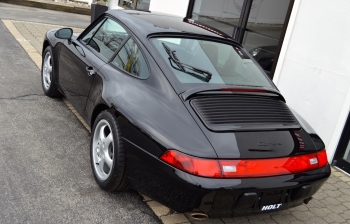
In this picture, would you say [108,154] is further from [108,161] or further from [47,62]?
[47,62]

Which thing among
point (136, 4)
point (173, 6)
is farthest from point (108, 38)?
point (136, 4)

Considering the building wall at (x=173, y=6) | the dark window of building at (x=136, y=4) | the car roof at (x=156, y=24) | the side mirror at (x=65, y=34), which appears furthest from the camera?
the dark window of building at (x=136, y=4)

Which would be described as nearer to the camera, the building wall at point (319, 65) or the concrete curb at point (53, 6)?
the building wall at point (319, 65)

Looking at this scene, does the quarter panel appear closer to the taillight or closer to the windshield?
the taillight

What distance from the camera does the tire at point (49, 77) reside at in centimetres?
513

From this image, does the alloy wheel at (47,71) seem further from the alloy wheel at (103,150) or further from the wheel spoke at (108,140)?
Result: the wheel spoke at (108,140)

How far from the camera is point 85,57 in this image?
419cm

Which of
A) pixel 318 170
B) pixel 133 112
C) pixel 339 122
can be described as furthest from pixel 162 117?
pixel 339 122

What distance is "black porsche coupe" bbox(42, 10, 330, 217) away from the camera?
264 centimetres

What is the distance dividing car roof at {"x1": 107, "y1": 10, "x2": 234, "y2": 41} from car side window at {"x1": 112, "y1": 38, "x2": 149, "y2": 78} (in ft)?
0.48

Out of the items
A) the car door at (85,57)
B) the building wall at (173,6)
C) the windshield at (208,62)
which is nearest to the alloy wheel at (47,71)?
the car door at (85,57)

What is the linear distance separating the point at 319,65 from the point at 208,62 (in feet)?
8.18

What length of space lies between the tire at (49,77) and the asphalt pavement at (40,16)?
6.51 meters

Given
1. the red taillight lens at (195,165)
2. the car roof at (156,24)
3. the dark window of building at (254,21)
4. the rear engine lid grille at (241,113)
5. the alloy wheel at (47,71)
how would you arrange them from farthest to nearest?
the dark window of building at (254,21), the alloy wheel at (47,71), the car roof at (156,24), the rear engine lid grille at (241,113), the red taillight lens at (195,165)
